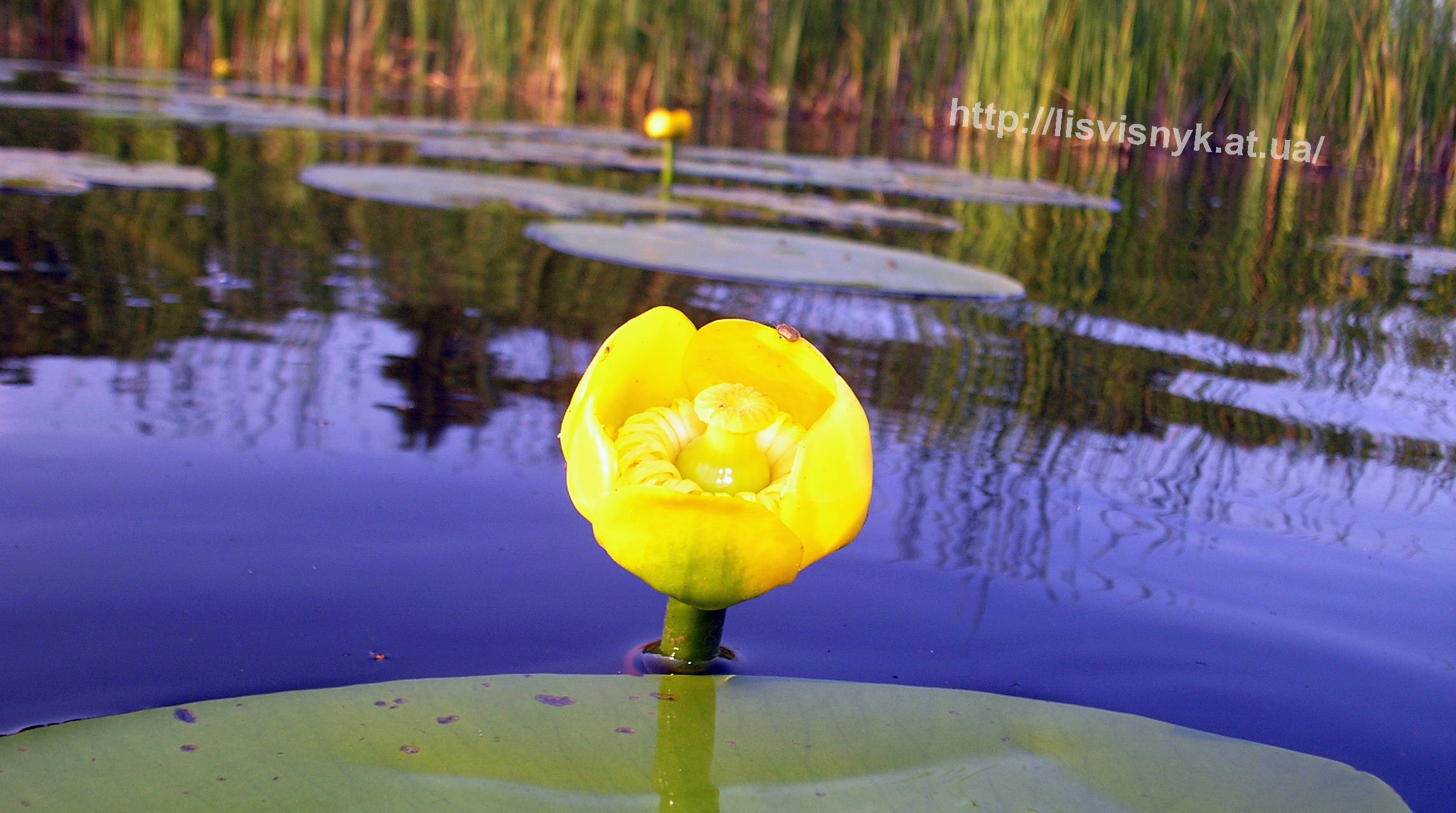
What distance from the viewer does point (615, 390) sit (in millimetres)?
1090

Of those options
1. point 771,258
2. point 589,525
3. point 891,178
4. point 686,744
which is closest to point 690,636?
point 686,744

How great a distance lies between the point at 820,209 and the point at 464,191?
132 cm

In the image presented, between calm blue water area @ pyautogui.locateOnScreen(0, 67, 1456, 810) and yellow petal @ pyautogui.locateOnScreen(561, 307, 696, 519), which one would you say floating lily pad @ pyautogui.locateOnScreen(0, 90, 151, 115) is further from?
yellow petal @ pyautogui.locateOnScreen(561, 307, 696, 519)

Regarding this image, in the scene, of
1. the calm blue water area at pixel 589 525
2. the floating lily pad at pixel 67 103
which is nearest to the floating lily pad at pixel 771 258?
the calm blue water area at pixel 589 525

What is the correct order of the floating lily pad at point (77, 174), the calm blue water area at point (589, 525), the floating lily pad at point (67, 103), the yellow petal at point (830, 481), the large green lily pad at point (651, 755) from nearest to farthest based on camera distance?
the large green lily pad at point (651, 755)
the yellow petal at point (830, 481)
the calm blue water area at point (589, 525)
the floating lily pad at point (77, 174)
the floating lily pad at point (67, 103)

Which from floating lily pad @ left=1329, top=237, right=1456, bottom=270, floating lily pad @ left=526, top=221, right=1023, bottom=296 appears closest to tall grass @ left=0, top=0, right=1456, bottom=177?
floating lily pad @ left=1329, top=237, right=1456, bottom=270

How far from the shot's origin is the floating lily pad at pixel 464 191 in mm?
4008

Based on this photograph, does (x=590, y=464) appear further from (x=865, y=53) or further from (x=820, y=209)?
(x=865, y=53)

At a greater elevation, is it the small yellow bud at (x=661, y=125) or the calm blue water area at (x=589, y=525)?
the small yellow bud at (x=661, y=125)

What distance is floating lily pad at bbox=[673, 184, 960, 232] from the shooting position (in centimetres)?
468

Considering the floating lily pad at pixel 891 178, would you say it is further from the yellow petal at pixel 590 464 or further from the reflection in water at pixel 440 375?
the yellow petal at pixel 590 464

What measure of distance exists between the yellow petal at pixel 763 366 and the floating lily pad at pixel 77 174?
287 centimetres

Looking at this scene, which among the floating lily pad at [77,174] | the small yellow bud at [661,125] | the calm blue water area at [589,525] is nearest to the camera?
the calm blue water area at [589,525]

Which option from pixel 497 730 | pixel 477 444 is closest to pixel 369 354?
pixel 477 444
